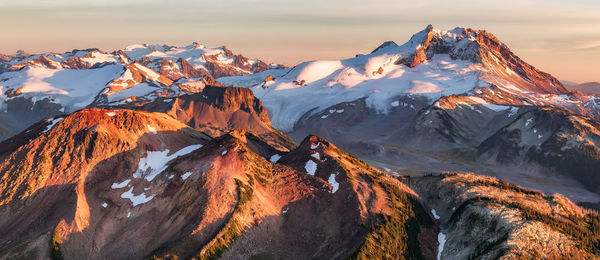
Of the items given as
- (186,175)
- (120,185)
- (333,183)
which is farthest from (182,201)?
(333,183)

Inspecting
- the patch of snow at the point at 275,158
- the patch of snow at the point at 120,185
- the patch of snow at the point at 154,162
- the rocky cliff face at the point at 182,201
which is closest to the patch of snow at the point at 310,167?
the rocky cliff face at the point at 182,201

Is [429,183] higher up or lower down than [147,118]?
lower down

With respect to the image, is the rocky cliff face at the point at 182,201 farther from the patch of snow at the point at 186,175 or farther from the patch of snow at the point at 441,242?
the patch of snow at the point at 441,242

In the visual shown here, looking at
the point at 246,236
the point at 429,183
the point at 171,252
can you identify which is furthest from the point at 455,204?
the point at 171,252

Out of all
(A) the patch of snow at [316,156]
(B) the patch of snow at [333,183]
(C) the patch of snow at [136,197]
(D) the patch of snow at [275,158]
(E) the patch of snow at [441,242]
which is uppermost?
(A) the patch of snow at [316,156]

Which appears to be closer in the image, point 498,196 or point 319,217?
point 319,217

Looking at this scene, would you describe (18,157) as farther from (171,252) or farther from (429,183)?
(429,183)
